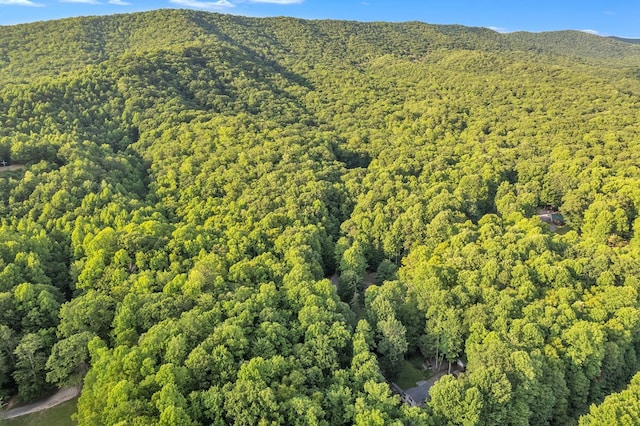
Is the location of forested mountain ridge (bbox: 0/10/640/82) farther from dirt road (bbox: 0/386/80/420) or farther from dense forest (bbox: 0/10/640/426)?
dirt road (bbox: 0/386/80/420)

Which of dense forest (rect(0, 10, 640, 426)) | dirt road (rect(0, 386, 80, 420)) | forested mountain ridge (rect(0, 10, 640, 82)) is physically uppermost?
forested mountain ridge (rect(0, 10, 640, 82))

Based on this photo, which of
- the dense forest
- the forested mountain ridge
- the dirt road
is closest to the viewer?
the dense forest

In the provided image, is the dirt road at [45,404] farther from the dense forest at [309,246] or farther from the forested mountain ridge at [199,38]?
the forested mountain ridge at [199,38]

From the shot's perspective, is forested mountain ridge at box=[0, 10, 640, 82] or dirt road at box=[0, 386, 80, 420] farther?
forested mountain ridge at box=[0, 10, 640, 82]

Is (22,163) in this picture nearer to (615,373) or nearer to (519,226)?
(519,226)

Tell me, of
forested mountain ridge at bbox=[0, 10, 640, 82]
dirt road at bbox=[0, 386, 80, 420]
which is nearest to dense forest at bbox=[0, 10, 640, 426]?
dirt road at bbox=[0, 386, 80, 420]

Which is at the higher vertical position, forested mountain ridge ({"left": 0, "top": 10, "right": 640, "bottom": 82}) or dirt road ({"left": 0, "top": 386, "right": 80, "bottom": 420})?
forested mountain ridge ({"left": 0, "top": 10, "right": 640, "bottom": 82})

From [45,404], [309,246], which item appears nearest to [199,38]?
[309,246]

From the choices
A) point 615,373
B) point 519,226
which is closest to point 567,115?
point 519,226

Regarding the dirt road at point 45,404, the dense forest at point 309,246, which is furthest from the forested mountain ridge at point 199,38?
the dirt road at point 45,404
